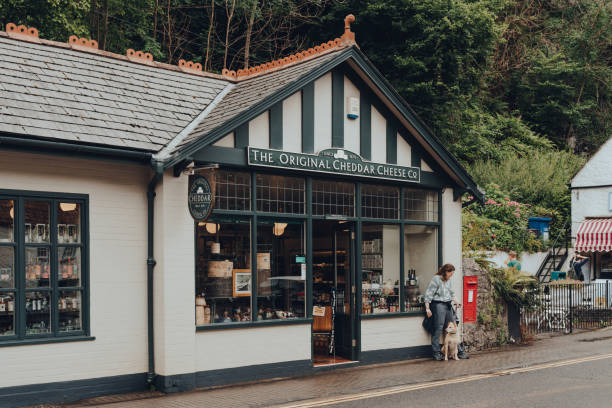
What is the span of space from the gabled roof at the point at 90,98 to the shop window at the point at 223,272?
1692mm

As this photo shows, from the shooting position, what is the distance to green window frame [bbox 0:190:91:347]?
30.1 feet

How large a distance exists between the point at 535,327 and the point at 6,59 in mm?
12848

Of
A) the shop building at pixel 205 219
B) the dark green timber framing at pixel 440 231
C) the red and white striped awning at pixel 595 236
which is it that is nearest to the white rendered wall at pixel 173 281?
the shop building at pixel 205 219

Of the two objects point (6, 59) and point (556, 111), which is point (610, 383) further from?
point (556, 111)

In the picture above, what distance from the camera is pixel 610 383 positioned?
33.9ft

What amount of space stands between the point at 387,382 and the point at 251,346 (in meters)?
2.24

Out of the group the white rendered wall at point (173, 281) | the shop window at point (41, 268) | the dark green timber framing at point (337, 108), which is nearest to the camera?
the shop window at point (41, 268)

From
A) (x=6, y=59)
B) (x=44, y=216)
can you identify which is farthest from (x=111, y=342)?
(x=6, y=59)

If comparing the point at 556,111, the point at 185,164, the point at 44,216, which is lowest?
the point at 44,216

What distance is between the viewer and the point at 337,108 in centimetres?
1245

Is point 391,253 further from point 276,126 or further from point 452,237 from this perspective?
point 276,126

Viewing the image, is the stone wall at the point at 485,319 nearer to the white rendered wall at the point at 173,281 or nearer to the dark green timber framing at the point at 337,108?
the dark green timber framing at the point at 337,108

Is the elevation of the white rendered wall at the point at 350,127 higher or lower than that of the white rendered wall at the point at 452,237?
higher

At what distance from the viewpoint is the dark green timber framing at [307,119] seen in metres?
12.0
